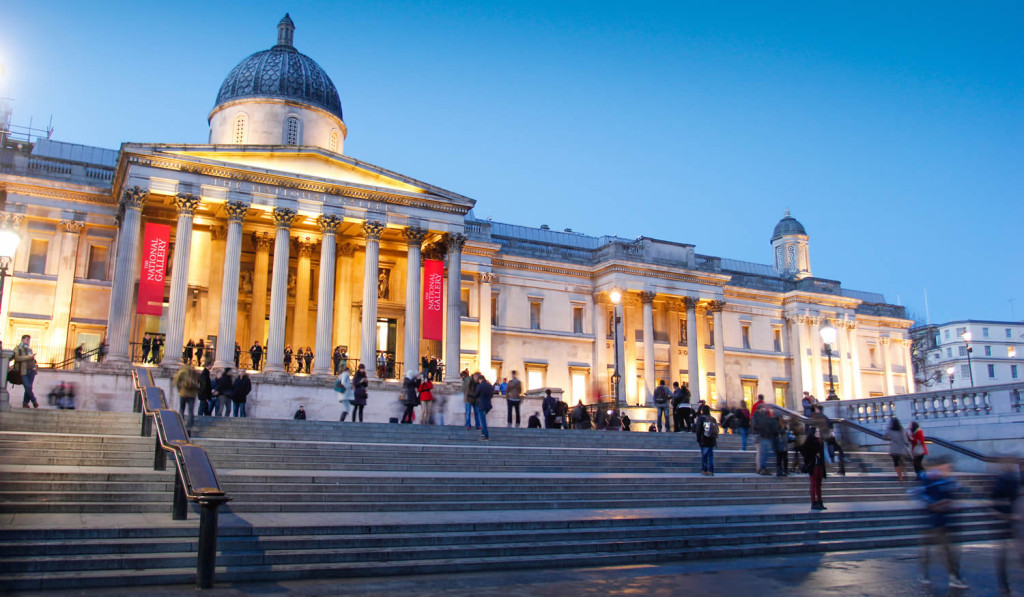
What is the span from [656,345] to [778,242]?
54.4ft

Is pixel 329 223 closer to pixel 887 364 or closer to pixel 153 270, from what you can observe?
pixel 153 270

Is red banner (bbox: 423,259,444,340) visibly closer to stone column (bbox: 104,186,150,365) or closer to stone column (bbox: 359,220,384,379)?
stone column (bbox: 359,220,384,379)

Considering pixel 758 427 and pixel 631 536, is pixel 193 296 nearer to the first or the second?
pixel 758 427

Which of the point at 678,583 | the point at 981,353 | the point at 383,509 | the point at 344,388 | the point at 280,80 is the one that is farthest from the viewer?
the point at 981,353

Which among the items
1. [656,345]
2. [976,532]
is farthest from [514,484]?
→ [656,345]

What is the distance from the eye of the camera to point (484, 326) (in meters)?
38.2

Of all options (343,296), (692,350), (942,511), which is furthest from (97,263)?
(942,511)

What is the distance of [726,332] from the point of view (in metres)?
46.8

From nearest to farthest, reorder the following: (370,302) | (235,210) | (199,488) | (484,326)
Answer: (199,488)
(235,210)
(370,302)
(484,326)

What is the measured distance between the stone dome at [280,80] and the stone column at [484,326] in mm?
10363

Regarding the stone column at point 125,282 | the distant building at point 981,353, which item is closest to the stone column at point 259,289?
the stone column at point 125,282

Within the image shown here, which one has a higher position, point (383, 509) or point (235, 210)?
point (235, 210)

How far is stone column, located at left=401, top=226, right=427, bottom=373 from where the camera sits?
101 feet

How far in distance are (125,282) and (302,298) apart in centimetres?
702
